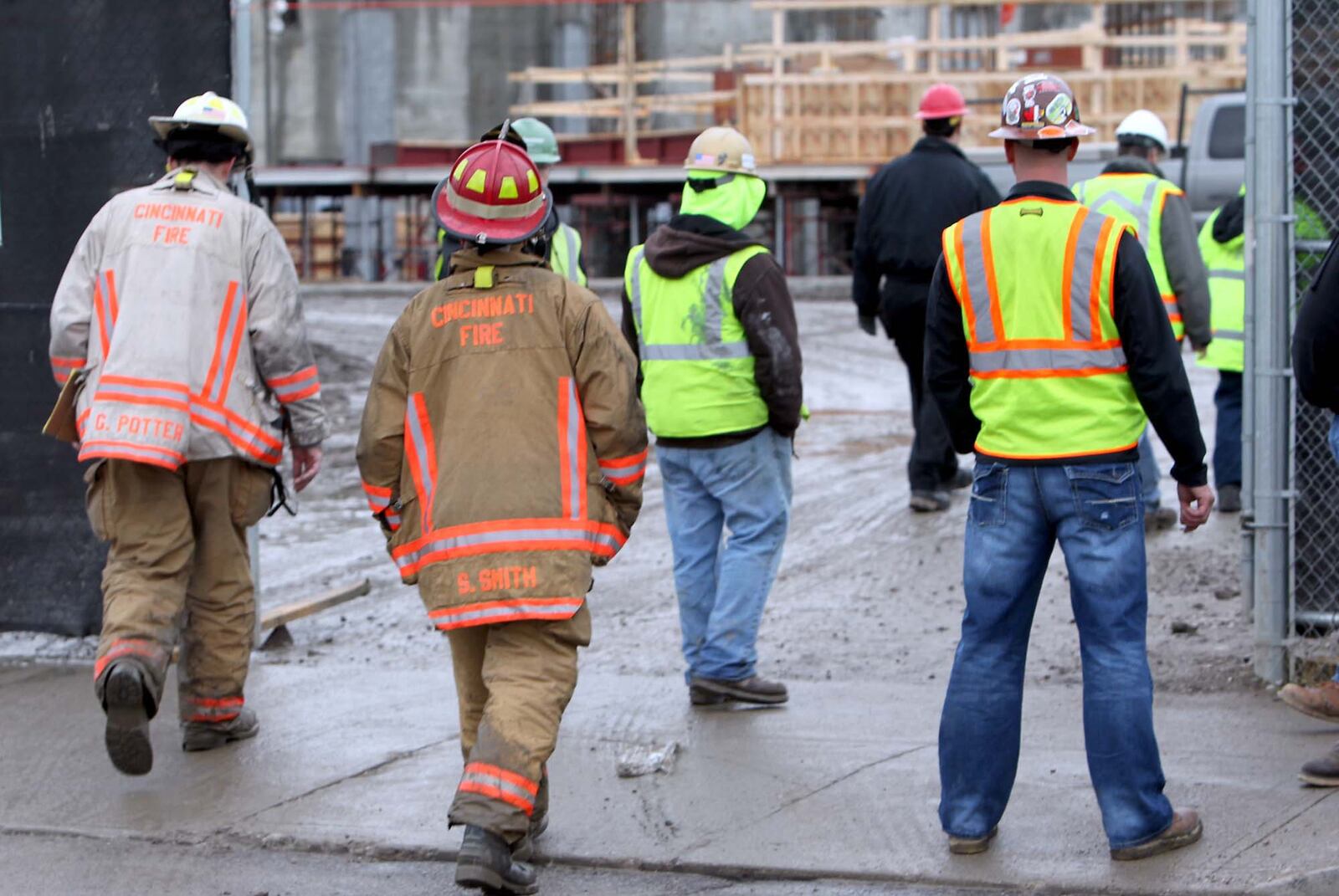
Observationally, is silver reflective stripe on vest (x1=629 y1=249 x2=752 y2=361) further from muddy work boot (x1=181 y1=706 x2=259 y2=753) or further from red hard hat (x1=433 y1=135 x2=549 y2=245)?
muddy work boot (x1=181 y1=706 x2=259 y2=753)

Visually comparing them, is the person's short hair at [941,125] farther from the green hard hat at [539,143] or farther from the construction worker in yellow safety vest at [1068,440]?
the construction worker in yellow safety vest at [1068,440]

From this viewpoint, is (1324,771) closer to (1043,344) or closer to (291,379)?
(1043,344)

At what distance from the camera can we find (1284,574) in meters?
6.37

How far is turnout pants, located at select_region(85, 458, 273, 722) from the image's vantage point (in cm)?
564

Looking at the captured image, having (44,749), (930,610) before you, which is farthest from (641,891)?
(930,610)

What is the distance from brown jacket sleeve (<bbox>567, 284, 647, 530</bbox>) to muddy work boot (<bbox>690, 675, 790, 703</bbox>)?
Result: 67.4 inches

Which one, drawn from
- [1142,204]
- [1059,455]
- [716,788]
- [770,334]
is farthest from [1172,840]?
[1142,204]

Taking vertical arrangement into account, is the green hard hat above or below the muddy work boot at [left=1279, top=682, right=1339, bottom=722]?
above

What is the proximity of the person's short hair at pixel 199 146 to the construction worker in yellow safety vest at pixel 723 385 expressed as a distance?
1429mm

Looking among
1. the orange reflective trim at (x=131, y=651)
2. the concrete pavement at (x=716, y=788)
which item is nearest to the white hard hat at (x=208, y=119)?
A: the orange reflective trim at (x=131, y=651)

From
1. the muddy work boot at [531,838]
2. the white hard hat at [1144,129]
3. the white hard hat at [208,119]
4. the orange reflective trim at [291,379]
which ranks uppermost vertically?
the white hard hat at [1144,129]

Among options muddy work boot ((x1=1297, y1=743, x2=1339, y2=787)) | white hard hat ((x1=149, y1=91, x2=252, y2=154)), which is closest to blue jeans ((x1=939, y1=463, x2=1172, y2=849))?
muddy work boot ((x1=1297, y1=743, x2=1339, y2=787))

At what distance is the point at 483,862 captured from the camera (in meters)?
4.46

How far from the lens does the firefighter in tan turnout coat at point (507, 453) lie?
15.4 feet
